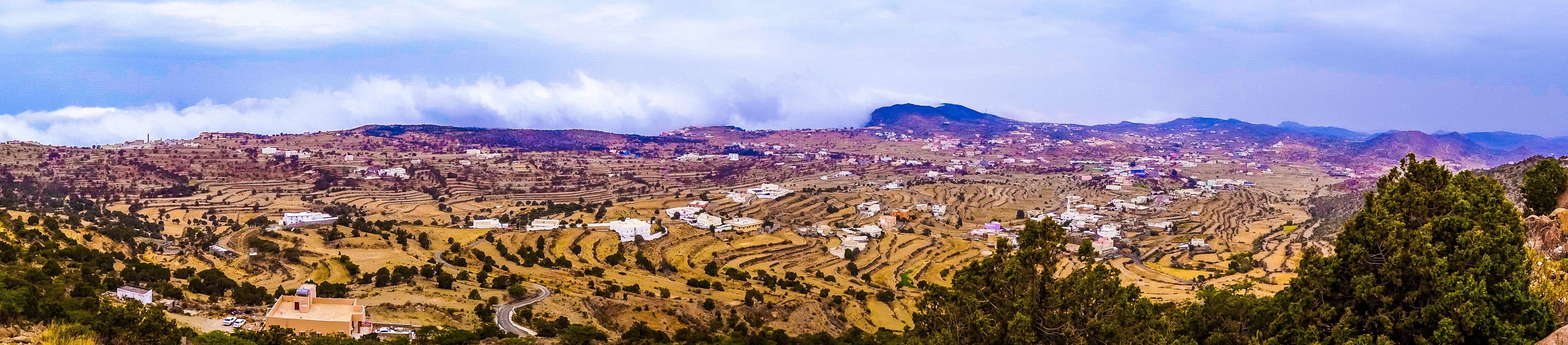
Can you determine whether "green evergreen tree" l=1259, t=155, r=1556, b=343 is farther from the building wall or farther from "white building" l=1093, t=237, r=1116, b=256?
"white building" l=1093, t=237, r=1116, b=256

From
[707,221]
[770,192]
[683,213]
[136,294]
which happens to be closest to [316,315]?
[136,294]

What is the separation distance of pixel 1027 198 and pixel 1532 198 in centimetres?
7288

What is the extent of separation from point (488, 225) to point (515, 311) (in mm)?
31030

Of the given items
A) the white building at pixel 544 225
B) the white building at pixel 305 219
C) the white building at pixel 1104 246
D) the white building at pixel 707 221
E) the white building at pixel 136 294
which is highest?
the white building at pixel 136 294

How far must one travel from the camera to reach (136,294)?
A: 70.8 feet

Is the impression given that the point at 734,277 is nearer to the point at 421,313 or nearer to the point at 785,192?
the point at 421,313

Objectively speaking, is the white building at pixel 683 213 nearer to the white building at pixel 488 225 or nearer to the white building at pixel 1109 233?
the white building at pixel 488 225

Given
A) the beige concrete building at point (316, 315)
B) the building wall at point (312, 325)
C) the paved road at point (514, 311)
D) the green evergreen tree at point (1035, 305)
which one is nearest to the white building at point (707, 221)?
the paved road at point (514, 311)

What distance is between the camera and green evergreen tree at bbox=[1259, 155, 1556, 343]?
31.1ft

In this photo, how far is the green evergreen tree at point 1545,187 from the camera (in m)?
16.3

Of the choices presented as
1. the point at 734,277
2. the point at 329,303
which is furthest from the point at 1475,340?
the point at 734,277

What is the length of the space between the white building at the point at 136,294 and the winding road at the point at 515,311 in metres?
8.44

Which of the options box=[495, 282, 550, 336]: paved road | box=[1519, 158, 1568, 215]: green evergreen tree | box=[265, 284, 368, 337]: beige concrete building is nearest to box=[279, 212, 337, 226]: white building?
box=[495, 282, 550, 336]: paved road

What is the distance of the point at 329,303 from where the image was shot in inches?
831
